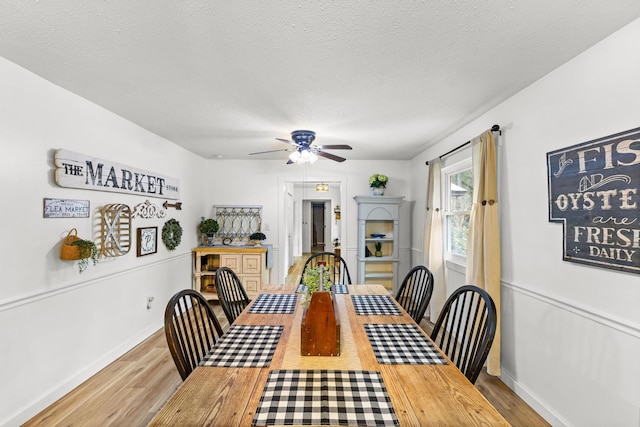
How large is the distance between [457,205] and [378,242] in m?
1.61

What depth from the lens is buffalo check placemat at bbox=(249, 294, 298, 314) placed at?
202cm

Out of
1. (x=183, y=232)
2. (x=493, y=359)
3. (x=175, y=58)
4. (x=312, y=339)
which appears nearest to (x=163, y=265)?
(x=183, y=232)

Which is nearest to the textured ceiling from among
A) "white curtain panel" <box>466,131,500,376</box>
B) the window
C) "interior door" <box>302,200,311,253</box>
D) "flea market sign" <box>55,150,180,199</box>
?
"white curtain panel" <box>466,131,500,376</box>

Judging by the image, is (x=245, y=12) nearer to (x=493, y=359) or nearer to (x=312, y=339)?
(x=312, y=339)

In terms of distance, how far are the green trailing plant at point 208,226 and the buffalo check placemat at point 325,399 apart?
3.80 metres

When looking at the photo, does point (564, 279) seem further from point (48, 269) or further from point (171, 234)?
point (171, 234)

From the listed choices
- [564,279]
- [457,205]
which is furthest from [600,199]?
[457,205]

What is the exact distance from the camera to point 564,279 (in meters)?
1.98

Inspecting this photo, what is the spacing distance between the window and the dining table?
7.04ft

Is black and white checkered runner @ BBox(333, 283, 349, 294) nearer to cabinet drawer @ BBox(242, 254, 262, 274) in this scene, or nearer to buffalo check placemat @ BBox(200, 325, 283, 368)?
buffalo check placemat @ BBox(200, 325, 283, 368)

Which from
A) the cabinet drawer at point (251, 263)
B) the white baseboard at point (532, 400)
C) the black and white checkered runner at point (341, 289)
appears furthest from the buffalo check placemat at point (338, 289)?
the cabinet drawer at point (251, 263)

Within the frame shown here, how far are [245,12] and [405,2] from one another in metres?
0.72

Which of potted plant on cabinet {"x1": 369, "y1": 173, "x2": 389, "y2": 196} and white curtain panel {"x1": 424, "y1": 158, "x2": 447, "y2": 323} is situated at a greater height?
potted plant on cabinet {"x1": 369, "y1": 173, "x2": 389, "y2": 196}

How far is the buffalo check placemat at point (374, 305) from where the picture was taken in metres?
2.01
